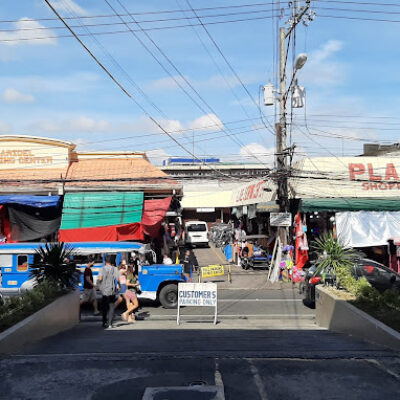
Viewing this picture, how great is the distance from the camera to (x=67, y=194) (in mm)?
25109

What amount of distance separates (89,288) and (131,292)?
6.59 feet

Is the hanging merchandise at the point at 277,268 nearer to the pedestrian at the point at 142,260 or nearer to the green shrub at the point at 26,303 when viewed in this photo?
the pedestrian at the point at 142,260

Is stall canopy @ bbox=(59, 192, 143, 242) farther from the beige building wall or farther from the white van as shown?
the white van

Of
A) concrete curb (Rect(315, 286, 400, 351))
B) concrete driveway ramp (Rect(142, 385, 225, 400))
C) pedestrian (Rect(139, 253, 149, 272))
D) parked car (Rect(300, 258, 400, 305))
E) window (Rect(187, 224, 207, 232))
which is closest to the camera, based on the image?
concrete driveway ramp (Rect(142, 385, 225, 400))

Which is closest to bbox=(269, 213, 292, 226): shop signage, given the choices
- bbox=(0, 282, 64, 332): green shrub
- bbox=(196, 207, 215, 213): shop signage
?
bbox=(0, 282, 64, 332): green shrub

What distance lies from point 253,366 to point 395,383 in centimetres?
158

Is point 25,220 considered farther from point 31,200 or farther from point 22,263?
point 22,263

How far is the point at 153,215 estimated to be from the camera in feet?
79.2

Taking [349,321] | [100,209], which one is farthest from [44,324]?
[100,209]

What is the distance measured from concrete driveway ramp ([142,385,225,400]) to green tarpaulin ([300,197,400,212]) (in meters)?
19.0

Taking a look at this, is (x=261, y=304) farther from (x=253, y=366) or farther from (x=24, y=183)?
(x=24, y=183)

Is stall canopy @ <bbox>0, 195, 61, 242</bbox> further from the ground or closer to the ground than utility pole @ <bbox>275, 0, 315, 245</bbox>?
closer to the ground

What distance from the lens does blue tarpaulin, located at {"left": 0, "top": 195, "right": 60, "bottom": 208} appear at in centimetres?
2400

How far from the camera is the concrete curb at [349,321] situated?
7.59 m
